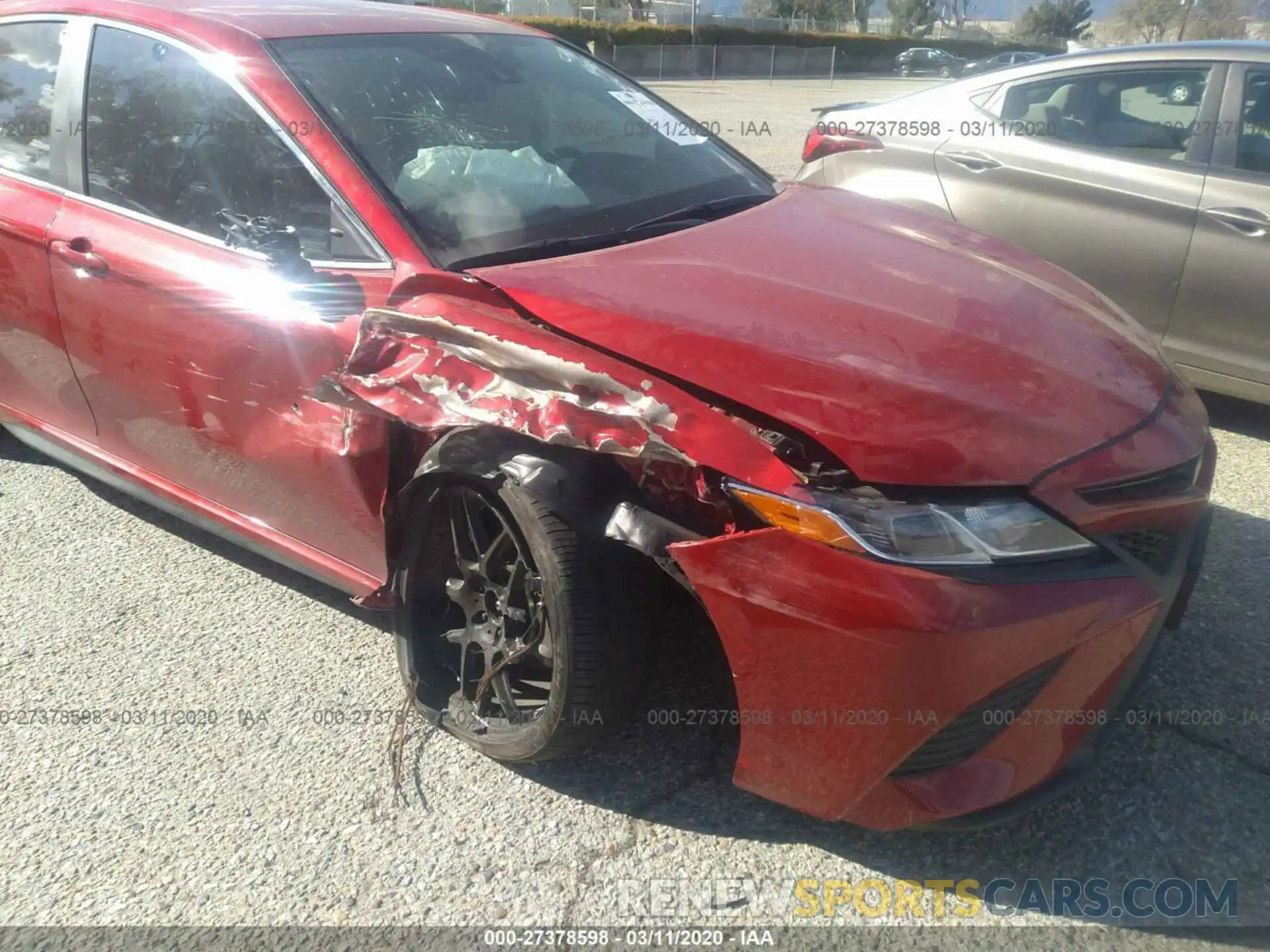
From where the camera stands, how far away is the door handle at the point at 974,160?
4.71 meters

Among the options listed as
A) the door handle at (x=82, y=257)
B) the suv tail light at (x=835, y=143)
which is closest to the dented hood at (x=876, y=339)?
the door handle at (x=82, y=257)

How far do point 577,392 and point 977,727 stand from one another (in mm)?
973

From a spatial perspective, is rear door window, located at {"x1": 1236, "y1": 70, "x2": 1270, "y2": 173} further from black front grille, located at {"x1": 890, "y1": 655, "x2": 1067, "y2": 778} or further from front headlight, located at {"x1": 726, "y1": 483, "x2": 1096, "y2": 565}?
black front grille, located at {"x1": 890, "y1": 655, "x2": 1067, "y2": 778}

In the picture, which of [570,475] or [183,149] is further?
[183,149]

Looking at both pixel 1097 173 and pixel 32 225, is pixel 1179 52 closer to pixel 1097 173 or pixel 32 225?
pixel 1097 173

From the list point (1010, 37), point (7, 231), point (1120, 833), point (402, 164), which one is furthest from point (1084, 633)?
point (1010, 37)

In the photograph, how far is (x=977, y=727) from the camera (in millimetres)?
1866

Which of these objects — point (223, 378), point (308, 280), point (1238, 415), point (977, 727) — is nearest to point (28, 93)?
point (223, 378)

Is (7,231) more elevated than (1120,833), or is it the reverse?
(7,231)

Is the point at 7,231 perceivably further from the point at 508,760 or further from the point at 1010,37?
the point at 1010,37

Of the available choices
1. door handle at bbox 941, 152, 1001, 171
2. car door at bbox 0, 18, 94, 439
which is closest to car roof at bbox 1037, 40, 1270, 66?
door handle at bbox 941, 152, 1001, 171

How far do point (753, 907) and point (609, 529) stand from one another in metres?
0.82

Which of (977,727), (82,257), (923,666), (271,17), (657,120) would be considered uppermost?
(271,17)

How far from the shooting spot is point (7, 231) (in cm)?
313
